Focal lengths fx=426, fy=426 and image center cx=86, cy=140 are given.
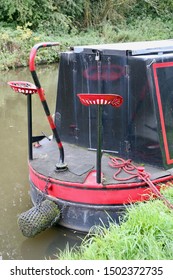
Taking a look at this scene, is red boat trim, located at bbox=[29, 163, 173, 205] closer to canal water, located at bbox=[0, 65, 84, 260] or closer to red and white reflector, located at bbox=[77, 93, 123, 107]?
canal water, located at bbox=[0, 65, 84, 260]

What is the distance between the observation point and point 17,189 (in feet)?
15.9

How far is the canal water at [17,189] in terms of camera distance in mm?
3756

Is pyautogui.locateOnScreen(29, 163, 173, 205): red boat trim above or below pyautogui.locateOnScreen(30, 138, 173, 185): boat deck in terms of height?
below

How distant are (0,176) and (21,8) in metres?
10.9

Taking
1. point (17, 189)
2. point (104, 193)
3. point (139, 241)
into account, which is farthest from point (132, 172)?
point (17, 189)

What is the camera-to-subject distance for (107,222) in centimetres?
369

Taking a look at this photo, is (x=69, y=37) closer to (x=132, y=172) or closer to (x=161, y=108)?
(x=161, y=108)

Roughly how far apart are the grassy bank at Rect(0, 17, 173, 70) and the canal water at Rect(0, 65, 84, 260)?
380 cm

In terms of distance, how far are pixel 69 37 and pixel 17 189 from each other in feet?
38.2

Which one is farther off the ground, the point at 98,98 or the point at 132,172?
the point at 98,98

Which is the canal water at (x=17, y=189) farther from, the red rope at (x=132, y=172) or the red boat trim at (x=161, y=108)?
the red boat trim at (x=161, y=108)

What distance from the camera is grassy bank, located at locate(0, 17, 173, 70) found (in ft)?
41.5

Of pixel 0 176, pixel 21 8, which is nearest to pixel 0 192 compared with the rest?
pixel 0 176

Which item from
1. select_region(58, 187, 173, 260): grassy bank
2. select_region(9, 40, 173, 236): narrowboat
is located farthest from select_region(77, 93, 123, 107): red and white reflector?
select_region(58, 187, 173, 260): grassy bank
